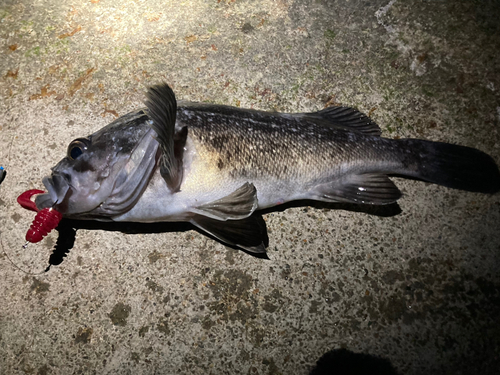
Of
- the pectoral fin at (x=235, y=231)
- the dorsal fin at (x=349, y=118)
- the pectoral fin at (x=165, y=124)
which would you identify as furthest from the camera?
the dorsal fin at (x=349, y=118)

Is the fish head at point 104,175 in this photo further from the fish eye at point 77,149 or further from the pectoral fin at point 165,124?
the pectoral fin at point 165,124

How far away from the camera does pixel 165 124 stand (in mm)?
1974

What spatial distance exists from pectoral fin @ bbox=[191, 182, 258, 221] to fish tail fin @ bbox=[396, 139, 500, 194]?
4.47 feet

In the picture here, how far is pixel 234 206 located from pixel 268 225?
588 millimetres

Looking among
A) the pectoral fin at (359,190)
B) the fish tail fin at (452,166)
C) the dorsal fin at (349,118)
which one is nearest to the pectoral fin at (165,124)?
the pectoral fin at (359,190)

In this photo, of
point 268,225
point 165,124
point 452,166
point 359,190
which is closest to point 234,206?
point 268,225

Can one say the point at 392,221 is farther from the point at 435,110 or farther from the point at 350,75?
the point at 350,75

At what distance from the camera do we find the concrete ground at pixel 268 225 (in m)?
2.32

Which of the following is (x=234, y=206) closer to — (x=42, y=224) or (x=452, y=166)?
(x=42, y=224)

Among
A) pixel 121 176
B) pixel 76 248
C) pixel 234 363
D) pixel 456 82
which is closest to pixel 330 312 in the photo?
pixel 234 363

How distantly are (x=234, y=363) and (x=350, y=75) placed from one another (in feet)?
9.46

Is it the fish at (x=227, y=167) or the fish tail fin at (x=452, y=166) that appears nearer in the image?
the fish at (x=227, y=167)

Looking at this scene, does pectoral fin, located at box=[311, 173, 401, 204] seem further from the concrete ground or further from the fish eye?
the fish eye

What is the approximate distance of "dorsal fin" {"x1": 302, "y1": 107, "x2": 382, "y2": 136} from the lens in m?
2.74
